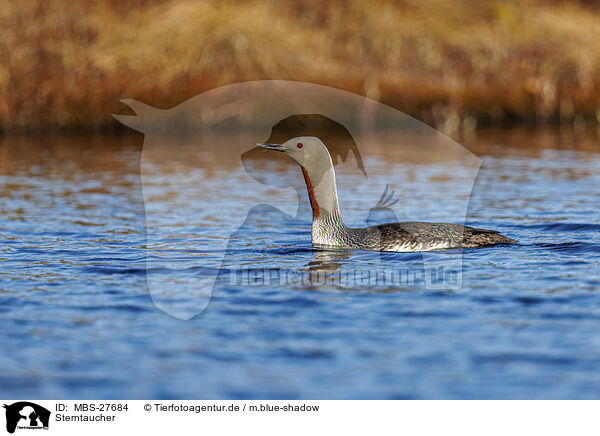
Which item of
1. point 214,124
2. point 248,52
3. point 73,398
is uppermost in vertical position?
point 248,52

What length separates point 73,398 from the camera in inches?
232

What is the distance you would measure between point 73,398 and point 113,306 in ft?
6.84

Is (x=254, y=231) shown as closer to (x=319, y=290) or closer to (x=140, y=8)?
(x=319, y=290)

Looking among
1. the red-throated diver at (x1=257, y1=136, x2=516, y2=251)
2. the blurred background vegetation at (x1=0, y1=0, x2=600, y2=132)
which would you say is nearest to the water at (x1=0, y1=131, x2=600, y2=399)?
the red-throated diver at (x1=257, y1=136, x2=516, y2=251)

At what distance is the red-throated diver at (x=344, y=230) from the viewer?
1010 cm

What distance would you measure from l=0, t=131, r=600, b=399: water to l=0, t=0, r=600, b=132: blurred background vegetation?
12.0m

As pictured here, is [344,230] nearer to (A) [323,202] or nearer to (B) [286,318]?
(A) [323,202]

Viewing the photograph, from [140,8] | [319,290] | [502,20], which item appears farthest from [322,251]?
[502,20]

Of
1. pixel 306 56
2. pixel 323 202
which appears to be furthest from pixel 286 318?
pixel 306 56

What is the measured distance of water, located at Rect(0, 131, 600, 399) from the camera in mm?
6098
